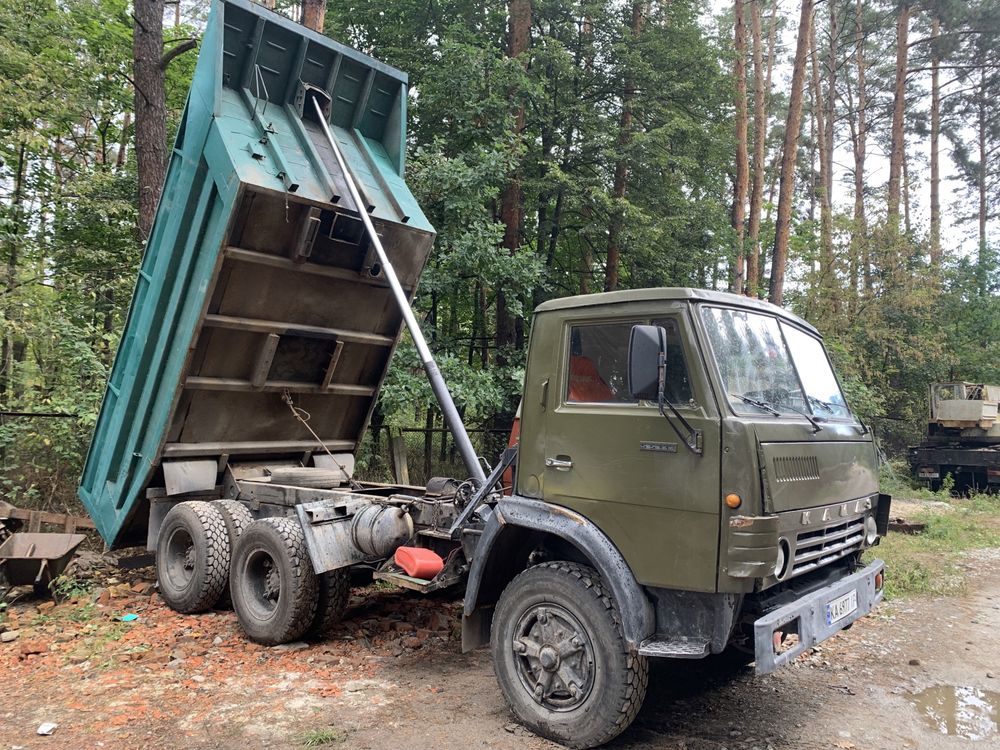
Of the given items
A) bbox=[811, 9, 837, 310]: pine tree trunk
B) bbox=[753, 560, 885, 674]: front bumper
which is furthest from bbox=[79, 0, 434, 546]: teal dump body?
bbox=[811, 9, 837, 310]: pine tree trunk

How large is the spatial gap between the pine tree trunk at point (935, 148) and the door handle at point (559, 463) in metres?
19.3

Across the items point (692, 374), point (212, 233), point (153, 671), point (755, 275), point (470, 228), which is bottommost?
point (153, 671)

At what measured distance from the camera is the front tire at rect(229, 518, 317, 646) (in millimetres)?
4844

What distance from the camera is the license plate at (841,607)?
3.66 metres

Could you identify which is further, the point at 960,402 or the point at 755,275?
the point at 755,275

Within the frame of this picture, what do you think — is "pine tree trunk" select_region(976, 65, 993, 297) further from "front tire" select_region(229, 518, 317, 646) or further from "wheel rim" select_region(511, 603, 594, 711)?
"front tire" select_region(229, 518, 317, 646)

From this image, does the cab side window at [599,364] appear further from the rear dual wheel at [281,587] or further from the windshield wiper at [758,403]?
the rear dual wheel at [281,587]

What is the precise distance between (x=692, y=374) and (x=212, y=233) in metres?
3.53

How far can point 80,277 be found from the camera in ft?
34.2

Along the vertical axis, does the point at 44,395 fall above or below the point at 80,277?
below

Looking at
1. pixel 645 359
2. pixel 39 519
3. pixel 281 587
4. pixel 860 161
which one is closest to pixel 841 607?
pixel 645 359

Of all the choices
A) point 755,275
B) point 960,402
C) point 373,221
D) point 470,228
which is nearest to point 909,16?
point 755,275

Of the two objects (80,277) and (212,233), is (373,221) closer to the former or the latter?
(212,233)

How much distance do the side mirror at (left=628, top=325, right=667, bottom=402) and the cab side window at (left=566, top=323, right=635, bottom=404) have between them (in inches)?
12.5
